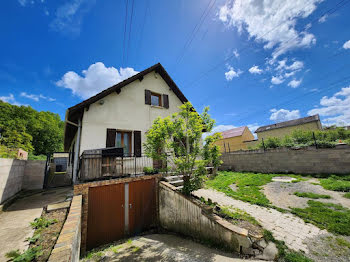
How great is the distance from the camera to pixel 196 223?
479cm

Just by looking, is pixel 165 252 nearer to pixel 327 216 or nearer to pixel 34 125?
pixel 327 216

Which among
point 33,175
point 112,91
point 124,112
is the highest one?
point 112,91

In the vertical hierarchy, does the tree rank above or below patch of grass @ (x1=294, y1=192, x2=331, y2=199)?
above

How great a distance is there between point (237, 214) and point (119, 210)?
4.93m

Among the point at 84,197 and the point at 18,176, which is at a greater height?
the point at 18,176

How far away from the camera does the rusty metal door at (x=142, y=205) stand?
6.43 metres

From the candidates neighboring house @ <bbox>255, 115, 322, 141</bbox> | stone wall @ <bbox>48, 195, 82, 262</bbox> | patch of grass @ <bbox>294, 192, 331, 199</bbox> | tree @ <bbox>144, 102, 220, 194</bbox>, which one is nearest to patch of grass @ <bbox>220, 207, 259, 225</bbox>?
tree @ <bbox>144, 102, 220, 194</bbox>

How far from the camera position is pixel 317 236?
3.48 meters

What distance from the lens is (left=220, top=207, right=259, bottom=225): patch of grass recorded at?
435 centimetres

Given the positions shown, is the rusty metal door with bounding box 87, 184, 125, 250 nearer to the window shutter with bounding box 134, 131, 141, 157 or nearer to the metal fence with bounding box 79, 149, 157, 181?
→ the metal fence with bounding box 79, 149, 157, 181

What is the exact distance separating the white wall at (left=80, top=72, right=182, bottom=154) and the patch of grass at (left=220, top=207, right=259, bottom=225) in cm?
→ 543

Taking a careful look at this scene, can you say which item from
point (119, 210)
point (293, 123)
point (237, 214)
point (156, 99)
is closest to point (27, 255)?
point (119, 210)

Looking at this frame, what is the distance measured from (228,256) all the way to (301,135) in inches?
445

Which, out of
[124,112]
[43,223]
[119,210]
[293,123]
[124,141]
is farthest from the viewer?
[293,123]
